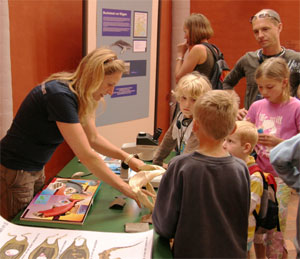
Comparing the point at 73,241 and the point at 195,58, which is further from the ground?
the point at 195,58

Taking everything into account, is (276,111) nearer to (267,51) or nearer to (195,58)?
(267,51)

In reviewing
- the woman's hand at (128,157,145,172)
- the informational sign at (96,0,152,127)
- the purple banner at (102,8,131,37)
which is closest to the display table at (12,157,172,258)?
the woman's hand at (128,157,145,172)

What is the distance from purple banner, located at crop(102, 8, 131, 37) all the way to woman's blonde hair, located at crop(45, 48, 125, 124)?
1598 mm

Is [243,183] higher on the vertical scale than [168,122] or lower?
higher

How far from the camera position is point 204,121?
4.31 ft

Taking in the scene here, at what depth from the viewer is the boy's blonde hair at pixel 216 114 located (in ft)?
4.28

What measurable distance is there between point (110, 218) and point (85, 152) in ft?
1.04

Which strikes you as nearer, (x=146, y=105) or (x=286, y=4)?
(x=146, y=105)

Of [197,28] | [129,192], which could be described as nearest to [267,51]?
[197,28]

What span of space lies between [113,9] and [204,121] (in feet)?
7.74

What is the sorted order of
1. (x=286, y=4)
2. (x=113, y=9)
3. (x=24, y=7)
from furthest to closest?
(x=286, y=4)
(x=113, y=9)
(x=24, y=7)

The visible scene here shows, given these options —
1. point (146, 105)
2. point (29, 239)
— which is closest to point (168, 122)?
point (146, 105)

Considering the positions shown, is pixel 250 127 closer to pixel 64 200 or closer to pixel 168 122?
pixel 64 200

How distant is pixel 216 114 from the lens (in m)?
1.30
